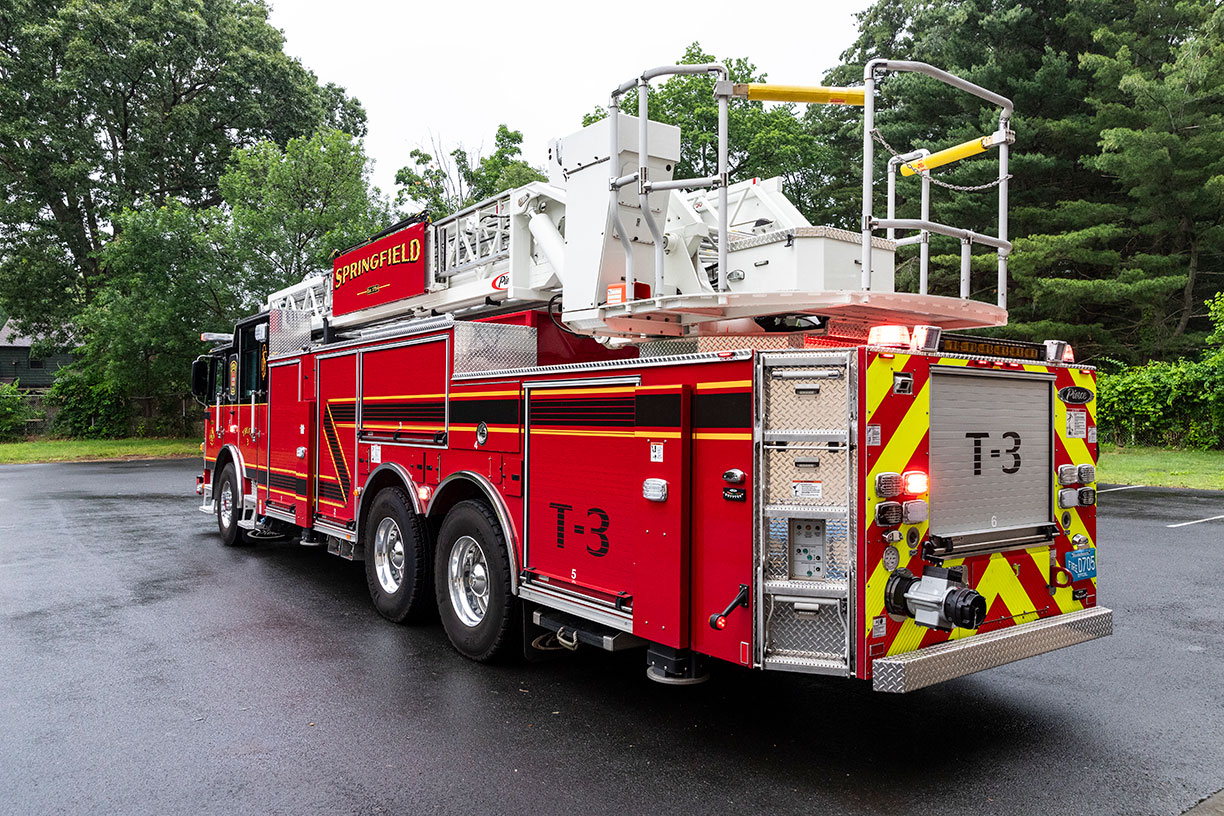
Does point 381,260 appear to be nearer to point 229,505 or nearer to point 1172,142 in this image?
point 229,505

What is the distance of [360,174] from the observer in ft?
90.2

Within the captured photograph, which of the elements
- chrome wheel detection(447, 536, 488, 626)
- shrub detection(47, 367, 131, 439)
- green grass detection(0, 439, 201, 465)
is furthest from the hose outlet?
shrub detection(47, 367, 131, 439)

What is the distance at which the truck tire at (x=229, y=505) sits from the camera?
9836mm

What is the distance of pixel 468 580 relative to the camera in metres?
5.69

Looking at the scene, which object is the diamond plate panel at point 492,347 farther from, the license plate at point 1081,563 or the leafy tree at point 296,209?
the leafy tree at point 296,209

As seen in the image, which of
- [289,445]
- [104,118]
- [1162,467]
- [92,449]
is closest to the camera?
[289,445]

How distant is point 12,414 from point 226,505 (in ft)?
91.0

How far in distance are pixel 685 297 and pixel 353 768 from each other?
281cm

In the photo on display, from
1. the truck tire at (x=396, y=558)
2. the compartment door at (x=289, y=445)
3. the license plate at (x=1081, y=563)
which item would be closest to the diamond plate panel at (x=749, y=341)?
the license plate at (x=1081, y=563)

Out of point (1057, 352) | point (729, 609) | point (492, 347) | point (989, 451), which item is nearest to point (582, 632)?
point (729, 609)

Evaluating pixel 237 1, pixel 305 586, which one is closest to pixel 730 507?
pixel 305 586

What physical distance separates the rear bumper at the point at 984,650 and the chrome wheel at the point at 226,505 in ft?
28.1

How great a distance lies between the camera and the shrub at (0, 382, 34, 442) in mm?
31641

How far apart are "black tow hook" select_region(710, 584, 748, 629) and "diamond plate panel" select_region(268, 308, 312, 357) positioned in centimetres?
642
